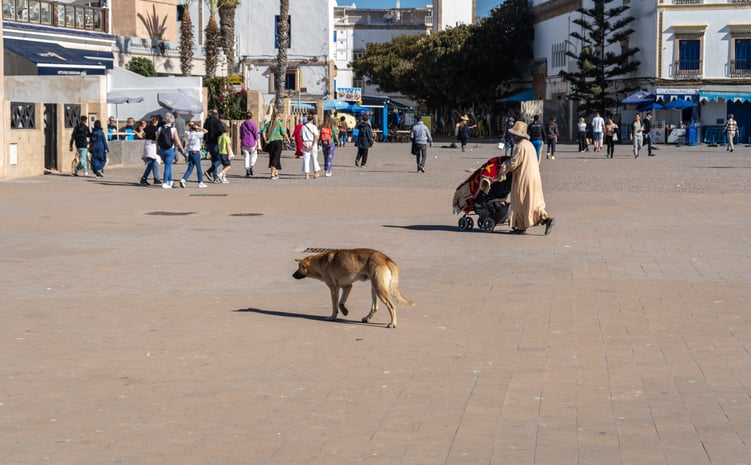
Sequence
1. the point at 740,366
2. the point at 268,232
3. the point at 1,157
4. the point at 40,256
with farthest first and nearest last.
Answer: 1. the point at 1,157
2. the point at 268,232
3. the point at 40,256
4. the point at 740,366

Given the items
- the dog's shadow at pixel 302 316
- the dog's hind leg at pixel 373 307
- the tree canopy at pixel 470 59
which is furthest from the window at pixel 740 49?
the dog's hind leg at pixel 373 307

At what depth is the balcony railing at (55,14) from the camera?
41.8 m

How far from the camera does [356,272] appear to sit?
9453mm

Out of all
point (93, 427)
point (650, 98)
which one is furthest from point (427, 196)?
point (650, 98)

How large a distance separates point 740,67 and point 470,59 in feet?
67.6

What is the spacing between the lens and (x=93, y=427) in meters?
6.34

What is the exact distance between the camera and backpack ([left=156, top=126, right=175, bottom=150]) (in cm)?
2548

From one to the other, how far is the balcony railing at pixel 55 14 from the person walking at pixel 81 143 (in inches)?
531

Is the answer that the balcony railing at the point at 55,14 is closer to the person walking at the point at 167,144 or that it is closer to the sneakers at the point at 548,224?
the person walking at the point at 167,144

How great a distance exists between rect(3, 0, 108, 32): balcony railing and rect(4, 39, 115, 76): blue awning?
1.03 m

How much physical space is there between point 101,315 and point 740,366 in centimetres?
511

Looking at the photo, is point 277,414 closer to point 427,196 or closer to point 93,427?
point 93,427

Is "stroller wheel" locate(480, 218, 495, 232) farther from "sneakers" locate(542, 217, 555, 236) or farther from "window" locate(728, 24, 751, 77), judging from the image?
"window" locate(728, 24, 751, 77)

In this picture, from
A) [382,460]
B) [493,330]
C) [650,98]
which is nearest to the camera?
[382,460]
